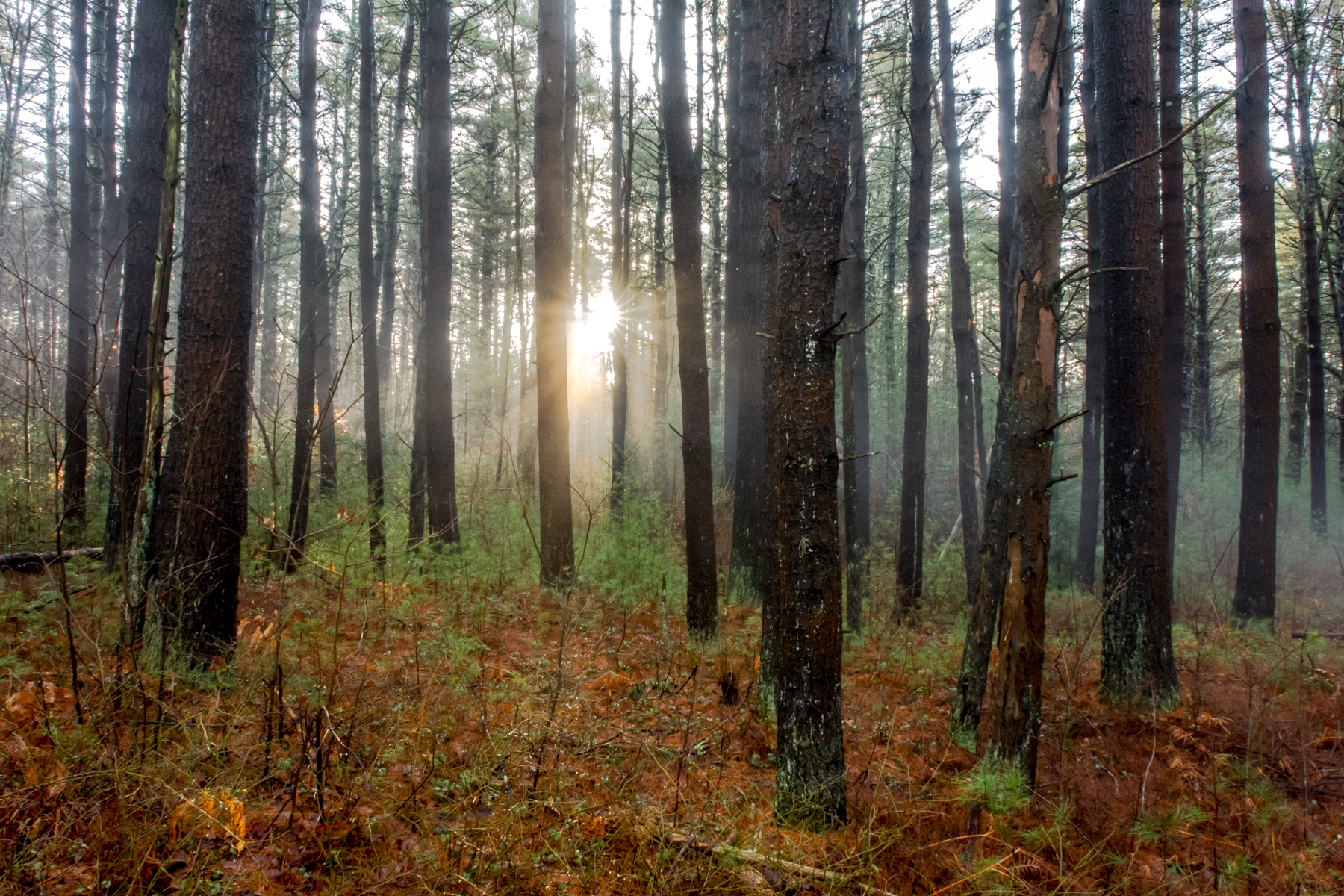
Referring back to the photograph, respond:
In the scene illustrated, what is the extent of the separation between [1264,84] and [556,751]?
40.5 ft

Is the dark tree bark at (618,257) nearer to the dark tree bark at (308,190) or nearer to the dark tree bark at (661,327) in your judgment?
the dark tree bark at (661,327)

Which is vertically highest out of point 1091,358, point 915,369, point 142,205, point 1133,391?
point 142,205

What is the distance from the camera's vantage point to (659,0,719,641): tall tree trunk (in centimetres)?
629

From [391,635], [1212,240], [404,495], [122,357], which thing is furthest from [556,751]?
[1212,240]

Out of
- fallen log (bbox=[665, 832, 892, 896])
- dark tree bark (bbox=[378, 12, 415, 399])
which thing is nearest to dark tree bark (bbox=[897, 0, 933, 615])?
fallen log (bbox=[665, 832, 892, 896])

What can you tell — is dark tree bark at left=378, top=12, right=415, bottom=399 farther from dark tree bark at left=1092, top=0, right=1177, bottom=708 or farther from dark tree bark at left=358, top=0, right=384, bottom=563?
dark tree bark at left=1092, top=0, right=1177, bottom=708

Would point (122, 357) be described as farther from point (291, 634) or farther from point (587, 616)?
point (587, 616)

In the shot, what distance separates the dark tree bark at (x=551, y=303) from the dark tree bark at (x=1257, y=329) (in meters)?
9.06

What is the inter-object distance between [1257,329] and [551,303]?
31.1ft

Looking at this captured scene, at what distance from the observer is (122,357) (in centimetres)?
755

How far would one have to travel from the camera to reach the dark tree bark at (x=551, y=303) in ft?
26.0

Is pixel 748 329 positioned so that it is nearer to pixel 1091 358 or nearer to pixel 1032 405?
pixel 1032 405

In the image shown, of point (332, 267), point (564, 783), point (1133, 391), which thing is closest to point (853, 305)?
point (1133, 391)

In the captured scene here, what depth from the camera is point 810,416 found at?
10.5 feet
